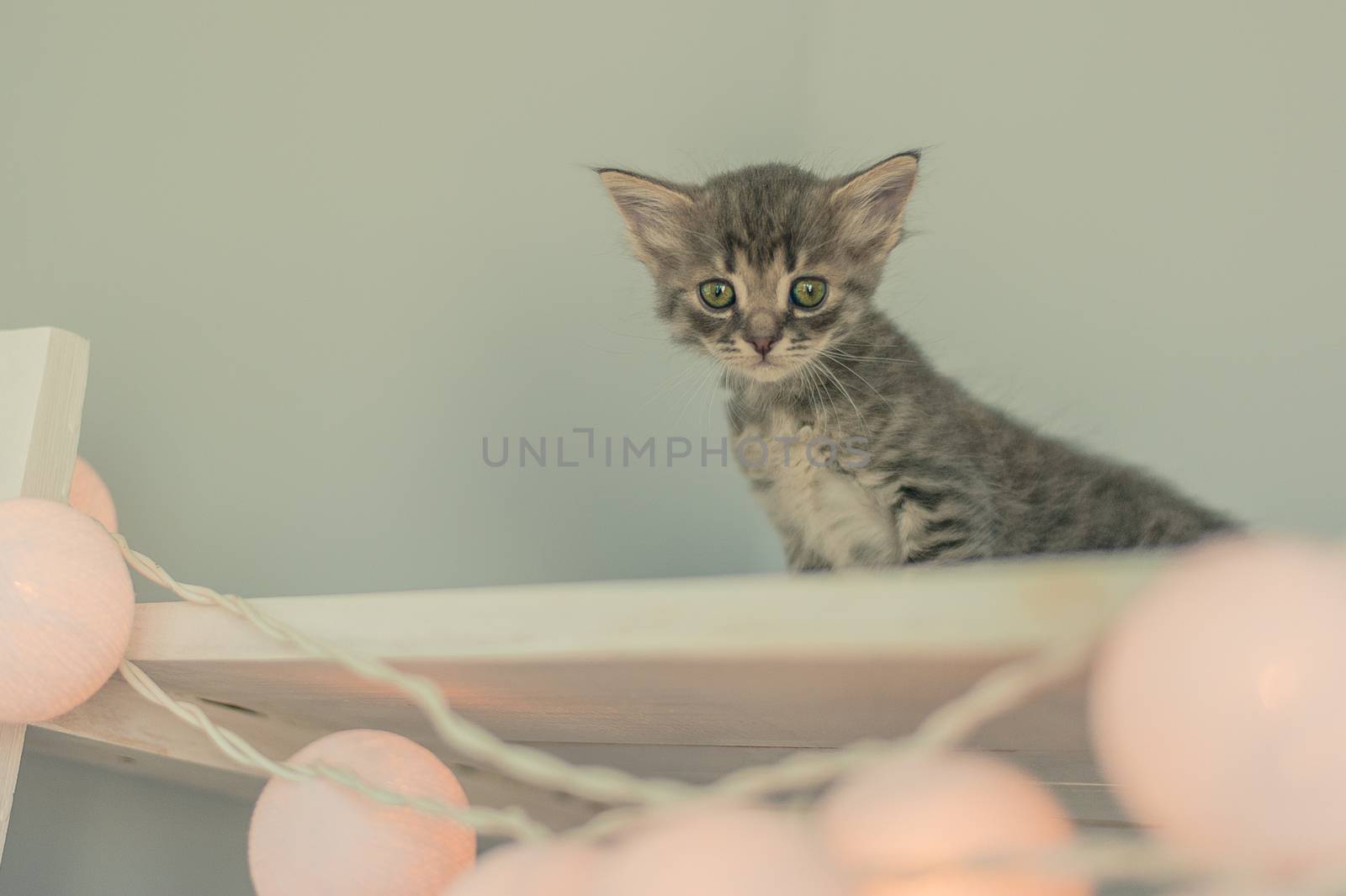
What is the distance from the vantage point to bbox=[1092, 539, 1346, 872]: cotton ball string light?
28 centimetres

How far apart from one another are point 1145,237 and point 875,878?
112cm

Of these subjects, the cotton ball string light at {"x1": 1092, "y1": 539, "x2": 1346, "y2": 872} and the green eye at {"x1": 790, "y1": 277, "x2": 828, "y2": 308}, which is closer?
the cotton ball string light at {"x1": 1092, "y1": 539, "x2": 1346, "y2": 872}

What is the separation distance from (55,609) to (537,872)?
33 cm

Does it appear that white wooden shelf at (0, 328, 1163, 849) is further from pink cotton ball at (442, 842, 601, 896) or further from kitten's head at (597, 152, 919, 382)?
kitten's head at (597, 152, 919, 382)

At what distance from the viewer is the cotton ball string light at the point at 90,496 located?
31.7 inches

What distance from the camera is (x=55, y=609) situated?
55cm

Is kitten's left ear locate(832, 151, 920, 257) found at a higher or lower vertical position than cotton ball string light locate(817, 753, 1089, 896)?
higher

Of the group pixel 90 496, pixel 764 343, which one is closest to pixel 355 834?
pixel 90 496

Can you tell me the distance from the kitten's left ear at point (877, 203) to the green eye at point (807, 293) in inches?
3.1

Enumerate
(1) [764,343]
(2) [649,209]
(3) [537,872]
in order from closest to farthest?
1. (3) [537,872]
2. (1) [764,343]
3. (2) [649,209]

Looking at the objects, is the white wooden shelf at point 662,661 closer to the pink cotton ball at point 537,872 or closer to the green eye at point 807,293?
the pink cotton ball at point 537,872

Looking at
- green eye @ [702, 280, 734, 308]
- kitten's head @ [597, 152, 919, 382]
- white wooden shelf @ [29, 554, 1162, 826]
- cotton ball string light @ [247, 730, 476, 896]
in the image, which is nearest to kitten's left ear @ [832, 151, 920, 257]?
kitten's head @ [597, 152, 919, 382]

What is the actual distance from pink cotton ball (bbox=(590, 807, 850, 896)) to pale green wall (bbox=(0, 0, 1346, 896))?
771 mm

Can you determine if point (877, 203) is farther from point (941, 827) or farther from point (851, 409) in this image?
point (941, 827)
